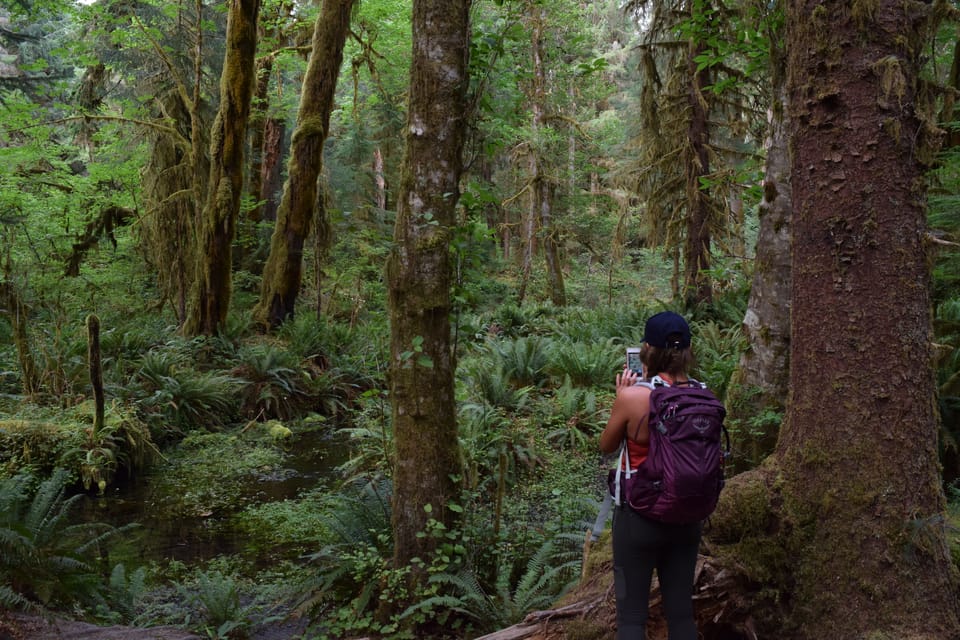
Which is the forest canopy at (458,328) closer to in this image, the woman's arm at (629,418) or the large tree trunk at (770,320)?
the large tree trunk at (770,320)

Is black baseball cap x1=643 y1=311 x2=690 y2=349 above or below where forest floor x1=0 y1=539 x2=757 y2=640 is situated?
above

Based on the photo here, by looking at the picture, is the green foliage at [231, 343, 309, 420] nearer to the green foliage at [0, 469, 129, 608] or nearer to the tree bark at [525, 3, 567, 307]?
the green foliage at [0, 469, 129, 608]

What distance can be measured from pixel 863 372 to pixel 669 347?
1.04 m

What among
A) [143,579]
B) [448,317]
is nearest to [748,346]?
[448,317]

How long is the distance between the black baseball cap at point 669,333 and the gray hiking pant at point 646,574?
710mm

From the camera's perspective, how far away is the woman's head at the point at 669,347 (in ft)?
8.47

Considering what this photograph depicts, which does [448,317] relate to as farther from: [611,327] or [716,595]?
[611,327]

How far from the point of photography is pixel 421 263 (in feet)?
12.7

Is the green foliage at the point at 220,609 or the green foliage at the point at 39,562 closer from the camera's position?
the green foliage at the point at 39,562

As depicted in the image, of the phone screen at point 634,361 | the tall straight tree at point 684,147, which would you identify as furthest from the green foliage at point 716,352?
the phone screen at point 634,361

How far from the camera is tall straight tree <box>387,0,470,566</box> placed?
3.84 meters

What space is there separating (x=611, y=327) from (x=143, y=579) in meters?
9.71

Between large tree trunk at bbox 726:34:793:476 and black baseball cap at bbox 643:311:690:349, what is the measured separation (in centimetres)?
281

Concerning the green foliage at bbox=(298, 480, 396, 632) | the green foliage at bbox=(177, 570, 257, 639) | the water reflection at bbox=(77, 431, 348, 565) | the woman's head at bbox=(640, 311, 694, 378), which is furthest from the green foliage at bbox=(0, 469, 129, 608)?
the woman's head at bbox=(640, 311, 694, 378)
